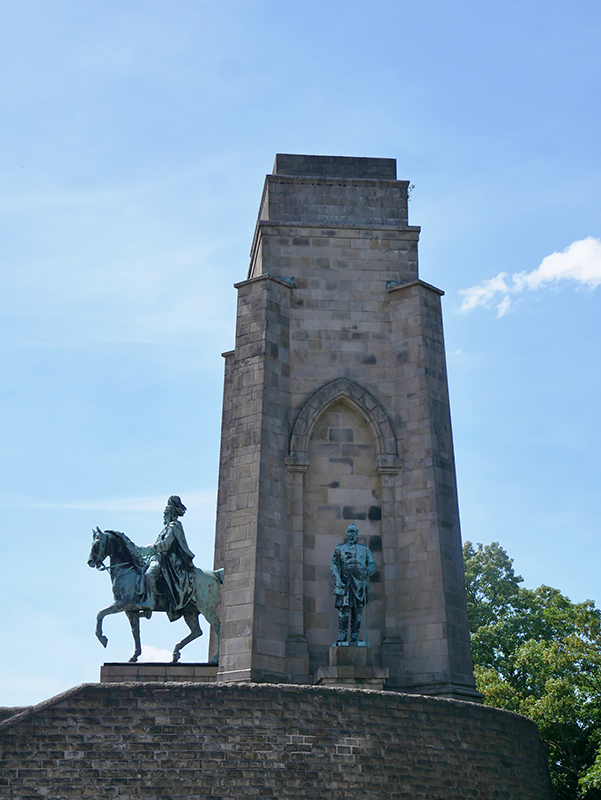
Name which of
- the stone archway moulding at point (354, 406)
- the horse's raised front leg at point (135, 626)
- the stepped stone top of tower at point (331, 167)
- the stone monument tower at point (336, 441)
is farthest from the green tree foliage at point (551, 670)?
the stepped stone top of tower at point (331, 167)

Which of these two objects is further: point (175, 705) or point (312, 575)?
point (312, 575)

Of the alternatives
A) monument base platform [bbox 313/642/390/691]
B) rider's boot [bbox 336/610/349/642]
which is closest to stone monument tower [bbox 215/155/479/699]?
monument base platform [bbox 313/642/390/691]

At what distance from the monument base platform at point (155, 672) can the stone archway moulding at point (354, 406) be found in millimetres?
4779

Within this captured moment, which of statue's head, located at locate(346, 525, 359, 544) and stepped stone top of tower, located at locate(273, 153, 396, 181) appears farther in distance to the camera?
stepped stone top of tower, located at locate(273, 153, 396, 181)

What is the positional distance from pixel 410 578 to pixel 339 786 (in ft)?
21.0

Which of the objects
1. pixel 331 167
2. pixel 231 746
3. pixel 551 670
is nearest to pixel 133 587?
pixel 231 746

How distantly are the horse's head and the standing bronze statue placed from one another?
18.1 ft

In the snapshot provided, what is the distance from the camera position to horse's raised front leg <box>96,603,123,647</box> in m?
22.5

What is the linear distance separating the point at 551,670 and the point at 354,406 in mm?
12581

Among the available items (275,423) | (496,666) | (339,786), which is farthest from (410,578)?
(496,666)

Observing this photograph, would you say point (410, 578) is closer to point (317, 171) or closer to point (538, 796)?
point (538, 796)

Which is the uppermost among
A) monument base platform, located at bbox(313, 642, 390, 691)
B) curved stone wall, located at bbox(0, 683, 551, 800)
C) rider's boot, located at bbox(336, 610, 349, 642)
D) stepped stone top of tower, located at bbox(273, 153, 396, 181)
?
stepped stone top of tower, located at bbox(273, 153, 396, 181)

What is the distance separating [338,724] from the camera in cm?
1719

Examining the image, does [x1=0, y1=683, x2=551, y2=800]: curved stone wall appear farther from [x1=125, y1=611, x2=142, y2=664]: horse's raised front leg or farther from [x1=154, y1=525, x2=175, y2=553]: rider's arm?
[x1=154, y1=525, x2=175, y2=553]: rider's arm
